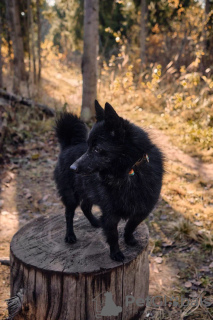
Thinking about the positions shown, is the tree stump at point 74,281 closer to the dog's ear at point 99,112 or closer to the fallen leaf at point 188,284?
the fallen leaf at point 188,284

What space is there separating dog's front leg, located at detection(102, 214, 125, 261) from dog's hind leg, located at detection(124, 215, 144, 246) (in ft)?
0.55

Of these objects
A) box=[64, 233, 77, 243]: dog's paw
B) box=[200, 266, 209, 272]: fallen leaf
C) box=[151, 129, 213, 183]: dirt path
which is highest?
box=[151, 129, 213, 183]: dirt path

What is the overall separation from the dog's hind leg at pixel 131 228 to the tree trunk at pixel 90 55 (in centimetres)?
505

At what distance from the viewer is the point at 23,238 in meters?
2.37

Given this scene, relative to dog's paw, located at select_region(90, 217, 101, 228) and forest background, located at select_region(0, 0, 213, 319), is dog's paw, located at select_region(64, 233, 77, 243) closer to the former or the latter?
dog's paw, located at select_region(90, 217, 101, 228)

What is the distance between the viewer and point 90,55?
22.2ft

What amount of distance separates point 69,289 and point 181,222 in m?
2.23

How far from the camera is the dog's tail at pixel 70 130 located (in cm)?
256

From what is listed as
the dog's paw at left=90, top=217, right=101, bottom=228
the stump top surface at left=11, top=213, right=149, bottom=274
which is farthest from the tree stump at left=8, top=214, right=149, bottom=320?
the dog's paw at left=90, top=217, right=101, bottom=228

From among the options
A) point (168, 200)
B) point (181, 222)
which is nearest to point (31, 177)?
point (168, 200)

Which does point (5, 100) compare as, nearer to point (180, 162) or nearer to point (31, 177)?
point (31, 177)

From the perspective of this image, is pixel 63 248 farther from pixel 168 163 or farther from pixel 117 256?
pixel 168 163

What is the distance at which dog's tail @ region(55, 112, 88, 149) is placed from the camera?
256 centimetres

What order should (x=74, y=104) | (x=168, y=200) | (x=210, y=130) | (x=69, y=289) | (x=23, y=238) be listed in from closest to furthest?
(x=69, y=289) → (x=23, y=238) → (x=168, y=200) → (x=210, y=130) → (x=74, y=104)
